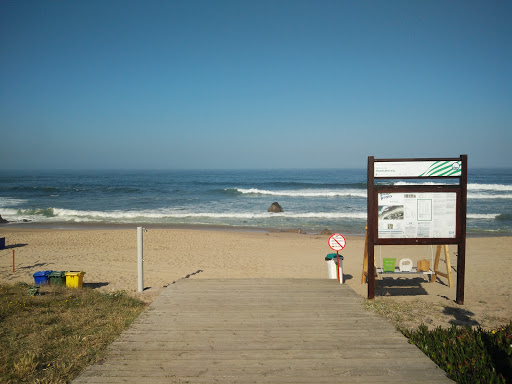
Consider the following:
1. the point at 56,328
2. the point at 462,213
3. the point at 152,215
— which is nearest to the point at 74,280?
the point at 56,328

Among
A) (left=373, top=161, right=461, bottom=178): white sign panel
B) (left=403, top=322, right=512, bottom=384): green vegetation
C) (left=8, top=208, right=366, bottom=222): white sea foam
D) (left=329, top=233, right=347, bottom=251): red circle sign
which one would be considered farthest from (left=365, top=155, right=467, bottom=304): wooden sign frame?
(left=8, top=208, right=366, bottom=222): white sea foam

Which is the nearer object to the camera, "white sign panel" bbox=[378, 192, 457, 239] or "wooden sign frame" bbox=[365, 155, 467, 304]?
"wooden sign frame" bbox=[365, 155, 467, 304]

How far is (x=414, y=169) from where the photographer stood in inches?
277

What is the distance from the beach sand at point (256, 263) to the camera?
761cm

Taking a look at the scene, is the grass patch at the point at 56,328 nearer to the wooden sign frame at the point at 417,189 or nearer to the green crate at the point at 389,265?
the wooden sign frame at the point at 417,189

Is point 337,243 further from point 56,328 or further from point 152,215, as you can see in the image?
point 152,215

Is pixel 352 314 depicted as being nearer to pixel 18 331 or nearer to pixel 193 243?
pixel 18 331

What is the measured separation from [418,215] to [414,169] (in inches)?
36.6

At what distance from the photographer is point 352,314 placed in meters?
5.60

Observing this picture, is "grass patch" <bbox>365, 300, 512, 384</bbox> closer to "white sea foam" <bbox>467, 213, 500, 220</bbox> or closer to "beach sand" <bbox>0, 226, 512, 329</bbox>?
"beach sand" <bbox>0, 226, 512, 329</bbox>

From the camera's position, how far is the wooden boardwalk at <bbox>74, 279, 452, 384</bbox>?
3781 millimetres

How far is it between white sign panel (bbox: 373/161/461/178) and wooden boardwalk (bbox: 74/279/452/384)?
7.77 feet

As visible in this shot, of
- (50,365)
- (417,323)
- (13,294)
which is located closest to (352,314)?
(417,323)

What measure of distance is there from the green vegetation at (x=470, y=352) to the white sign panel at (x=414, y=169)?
9.10 ft
